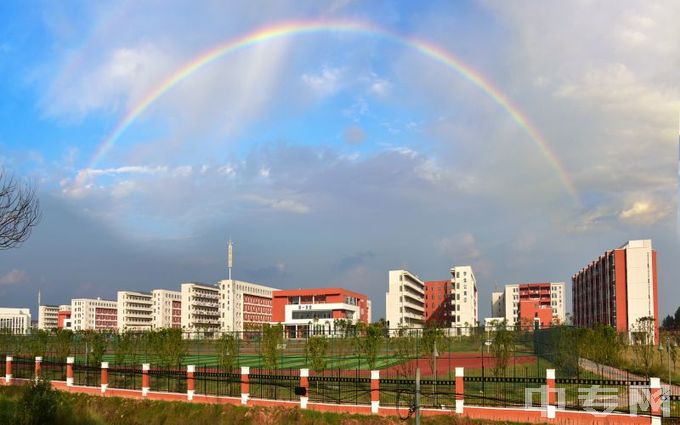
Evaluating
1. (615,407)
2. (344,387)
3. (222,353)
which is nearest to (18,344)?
(222,353)

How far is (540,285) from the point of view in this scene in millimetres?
160750

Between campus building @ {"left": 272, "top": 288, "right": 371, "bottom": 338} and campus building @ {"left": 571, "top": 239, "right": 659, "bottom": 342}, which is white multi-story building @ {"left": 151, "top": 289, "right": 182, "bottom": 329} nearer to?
campus building @ {"left": 272, "top": 288, "right": 371, "bottom": 338}

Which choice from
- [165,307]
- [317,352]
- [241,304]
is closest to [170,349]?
[317,352]

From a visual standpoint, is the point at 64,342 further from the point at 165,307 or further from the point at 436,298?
the point at 165,307

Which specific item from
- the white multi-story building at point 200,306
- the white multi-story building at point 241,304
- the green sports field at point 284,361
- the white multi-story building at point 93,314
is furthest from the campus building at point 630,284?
the white multi-story building at point 93,314

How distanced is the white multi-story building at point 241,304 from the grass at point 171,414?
117 m

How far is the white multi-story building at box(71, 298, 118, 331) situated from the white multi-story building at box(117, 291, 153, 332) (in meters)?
3.93

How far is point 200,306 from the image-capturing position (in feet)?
518

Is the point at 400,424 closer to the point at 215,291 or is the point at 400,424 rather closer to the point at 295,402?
the point at 295,402

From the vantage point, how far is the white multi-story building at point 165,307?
169625mm

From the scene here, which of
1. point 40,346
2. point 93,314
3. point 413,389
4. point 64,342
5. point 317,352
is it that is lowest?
point 93,314

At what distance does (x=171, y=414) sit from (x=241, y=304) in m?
132

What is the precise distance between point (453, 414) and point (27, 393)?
1270cm

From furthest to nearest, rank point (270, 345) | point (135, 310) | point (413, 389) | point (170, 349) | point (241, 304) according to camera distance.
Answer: point (135, 310), point (241, 304), point (170, 349), point (270, 345), point (413, 389)
